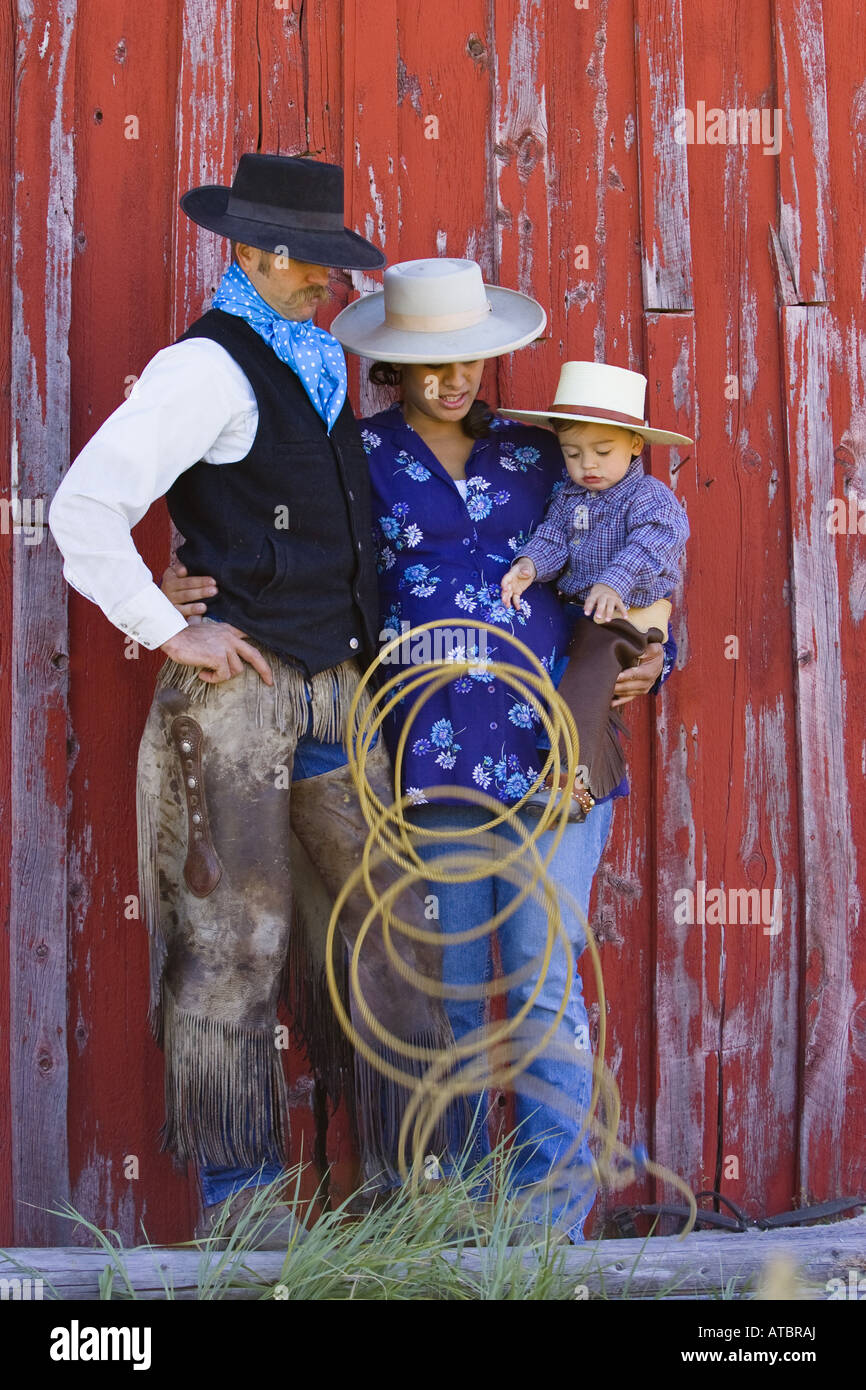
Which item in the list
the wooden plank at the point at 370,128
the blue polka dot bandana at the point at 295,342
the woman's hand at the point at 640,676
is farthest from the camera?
the wooden plank at the point at 370,128

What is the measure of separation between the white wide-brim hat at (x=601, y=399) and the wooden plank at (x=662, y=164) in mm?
509

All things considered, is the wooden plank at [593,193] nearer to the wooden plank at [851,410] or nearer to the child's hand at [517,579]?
the wooden plank at [851,410]

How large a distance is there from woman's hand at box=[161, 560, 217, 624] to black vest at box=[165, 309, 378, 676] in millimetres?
23

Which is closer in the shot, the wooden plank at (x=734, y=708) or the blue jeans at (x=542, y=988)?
the blue jeans at (x=542, y=988)

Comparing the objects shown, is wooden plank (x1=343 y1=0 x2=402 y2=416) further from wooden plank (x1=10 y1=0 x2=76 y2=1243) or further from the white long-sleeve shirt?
the white long-sleeve shirt

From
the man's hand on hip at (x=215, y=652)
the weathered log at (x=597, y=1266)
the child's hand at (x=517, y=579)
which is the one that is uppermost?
the child's hand at (x=517, y=579)

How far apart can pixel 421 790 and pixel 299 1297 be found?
106cm

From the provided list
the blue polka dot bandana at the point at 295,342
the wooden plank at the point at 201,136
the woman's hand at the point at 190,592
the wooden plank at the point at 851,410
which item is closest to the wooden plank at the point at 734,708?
the wooden plank at the point at 851,410

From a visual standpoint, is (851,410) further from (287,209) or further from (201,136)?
(201,136)

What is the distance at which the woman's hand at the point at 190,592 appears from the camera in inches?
107

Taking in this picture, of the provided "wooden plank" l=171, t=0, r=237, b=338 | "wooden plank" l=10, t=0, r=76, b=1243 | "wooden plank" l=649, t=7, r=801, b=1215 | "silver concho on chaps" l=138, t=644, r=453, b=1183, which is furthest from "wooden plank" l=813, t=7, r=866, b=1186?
"wooden plank" l=10, t=0, r=76, b=1243
